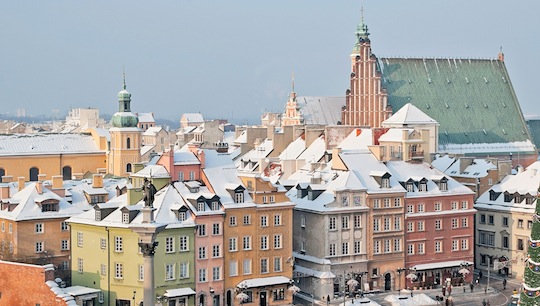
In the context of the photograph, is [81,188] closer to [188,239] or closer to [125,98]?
[188,239]

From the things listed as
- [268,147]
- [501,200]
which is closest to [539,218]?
[501,200]

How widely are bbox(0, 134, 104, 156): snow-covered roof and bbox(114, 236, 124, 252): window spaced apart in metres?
40.6

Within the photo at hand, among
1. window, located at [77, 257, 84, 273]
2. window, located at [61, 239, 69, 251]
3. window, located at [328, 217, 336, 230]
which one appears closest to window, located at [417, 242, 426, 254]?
window, located at [328, 217, 336, 230]

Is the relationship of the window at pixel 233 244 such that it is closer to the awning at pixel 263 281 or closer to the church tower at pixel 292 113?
the awning at pixel 263 281

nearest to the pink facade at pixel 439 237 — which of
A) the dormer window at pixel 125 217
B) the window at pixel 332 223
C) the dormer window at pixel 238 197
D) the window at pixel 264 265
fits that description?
the window at pixel 332 223

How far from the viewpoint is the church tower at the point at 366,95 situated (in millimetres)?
116312

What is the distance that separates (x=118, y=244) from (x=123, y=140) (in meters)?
40.0

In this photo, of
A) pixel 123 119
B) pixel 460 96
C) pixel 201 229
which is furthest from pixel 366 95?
pixel 201 229

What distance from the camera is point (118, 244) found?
71312mm

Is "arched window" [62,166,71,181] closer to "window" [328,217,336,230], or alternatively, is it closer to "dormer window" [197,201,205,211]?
"dormer window" [197,201,205,211]

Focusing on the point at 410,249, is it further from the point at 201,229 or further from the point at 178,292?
the point at 178,292

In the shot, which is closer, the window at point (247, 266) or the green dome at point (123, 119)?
the window at point (247, 266)

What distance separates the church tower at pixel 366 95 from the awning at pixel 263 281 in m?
42.9

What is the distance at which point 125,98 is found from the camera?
110375 mm
